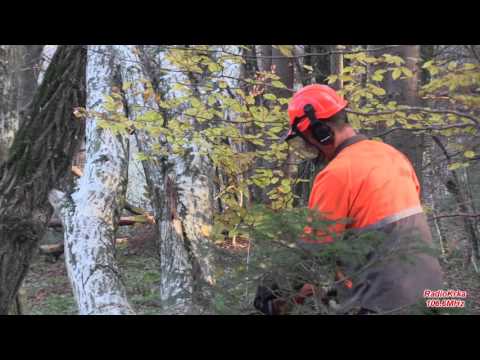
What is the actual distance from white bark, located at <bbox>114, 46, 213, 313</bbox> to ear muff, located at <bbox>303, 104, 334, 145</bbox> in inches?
74.4

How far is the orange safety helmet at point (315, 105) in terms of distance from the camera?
10.7ft

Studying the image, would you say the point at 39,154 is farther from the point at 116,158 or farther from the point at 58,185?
the point at 116,158

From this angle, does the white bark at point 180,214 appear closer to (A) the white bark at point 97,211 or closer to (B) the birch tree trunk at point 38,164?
(A) the white bark at point 97,211

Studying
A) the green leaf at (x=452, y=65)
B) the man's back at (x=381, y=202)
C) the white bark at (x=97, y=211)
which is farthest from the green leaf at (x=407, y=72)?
the white bark at (x=97, y=211)

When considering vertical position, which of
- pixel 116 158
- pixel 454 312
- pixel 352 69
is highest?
pixel 352 69

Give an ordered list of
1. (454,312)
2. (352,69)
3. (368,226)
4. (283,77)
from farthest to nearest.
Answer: (283,77), (352,69), (368,226), (454,312)

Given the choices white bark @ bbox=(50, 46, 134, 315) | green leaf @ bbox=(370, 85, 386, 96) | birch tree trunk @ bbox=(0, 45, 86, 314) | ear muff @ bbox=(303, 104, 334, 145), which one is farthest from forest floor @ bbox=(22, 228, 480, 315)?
ear muff @ bbox=(303, 104, 334, 145)

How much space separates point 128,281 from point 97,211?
6665 mm

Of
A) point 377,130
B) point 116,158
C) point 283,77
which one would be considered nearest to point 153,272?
point 283,77

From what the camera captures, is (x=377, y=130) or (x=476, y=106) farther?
(x=377, y=130)

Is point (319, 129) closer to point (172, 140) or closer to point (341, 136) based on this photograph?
point (341, 136)

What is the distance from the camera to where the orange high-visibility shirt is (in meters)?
2.91

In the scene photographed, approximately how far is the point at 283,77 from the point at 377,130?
5840mm
